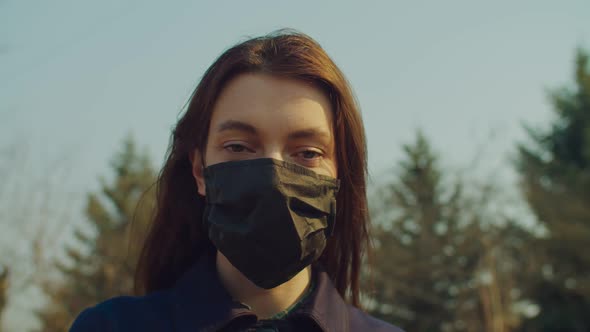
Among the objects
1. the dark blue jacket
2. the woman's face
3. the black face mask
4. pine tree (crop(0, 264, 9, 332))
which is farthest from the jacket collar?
pine tree (crop(0, 264, 9, 332))

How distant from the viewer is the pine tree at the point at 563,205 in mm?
18266

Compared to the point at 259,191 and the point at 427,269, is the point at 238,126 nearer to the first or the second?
the point at 259,191

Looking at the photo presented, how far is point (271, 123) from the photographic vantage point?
81.7 inches

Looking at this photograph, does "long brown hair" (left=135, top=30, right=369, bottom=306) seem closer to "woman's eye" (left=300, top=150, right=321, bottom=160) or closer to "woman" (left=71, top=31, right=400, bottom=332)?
"woman" (left=71, top=31, right=400, bottom=332)

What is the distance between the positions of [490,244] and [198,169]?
61.2 feet

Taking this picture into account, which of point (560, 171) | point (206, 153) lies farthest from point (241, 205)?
point (560, 171)

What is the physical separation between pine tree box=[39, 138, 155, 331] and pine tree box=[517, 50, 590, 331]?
16.4 m

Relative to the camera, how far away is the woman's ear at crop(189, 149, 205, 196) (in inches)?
93.1

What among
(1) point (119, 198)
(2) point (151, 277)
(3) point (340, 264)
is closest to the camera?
(2) point (151, 277)

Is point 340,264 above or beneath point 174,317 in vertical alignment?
above

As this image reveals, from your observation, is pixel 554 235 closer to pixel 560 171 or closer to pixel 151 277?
pixel 560 171

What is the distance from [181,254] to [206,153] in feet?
1.98

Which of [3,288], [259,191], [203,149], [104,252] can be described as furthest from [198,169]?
[104,252]

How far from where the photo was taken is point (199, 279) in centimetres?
221
